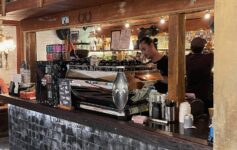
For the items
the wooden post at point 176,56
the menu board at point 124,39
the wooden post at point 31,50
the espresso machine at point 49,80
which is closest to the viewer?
the wooden post at point 176,56

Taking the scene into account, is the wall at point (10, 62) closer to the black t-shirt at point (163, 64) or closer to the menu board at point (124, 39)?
the black t-shirt at point (163, 64)

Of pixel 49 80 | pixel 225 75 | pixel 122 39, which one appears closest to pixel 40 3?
pixel 49 80

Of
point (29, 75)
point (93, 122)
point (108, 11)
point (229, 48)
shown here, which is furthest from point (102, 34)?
point (229, 48)

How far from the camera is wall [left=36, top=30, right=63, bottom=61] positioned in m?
7.96

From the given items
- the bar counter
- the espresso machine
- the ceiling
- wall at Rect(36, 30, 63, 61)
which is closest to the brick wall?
the bar counter

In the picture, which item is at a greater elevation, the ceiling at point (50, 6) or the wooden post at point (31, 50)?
the ceiling at point (50, 6)

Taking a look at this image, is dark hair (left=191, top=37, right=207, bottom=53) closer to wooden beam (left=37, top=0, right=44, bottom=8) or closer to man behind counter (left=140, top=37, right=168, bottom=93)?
man behind counter (left=140, top=37, right=168, bottom=93)

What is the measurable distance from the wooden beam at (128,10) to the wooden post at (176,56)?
0.10 metres

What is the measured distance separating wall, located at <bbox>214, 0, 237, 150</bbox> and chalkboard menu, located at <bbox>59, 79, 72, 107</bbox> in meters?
1.95

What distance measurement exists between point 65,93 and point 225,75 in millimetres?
2088

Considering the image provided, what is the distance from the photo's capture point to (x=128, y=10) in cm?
284

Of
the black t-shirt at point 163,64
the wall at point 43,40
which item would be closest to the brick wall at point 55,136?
the black t-shirt at point 163,64

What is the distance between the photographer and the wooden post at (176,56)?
2480mm

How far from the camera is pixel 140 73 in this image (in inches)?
112
